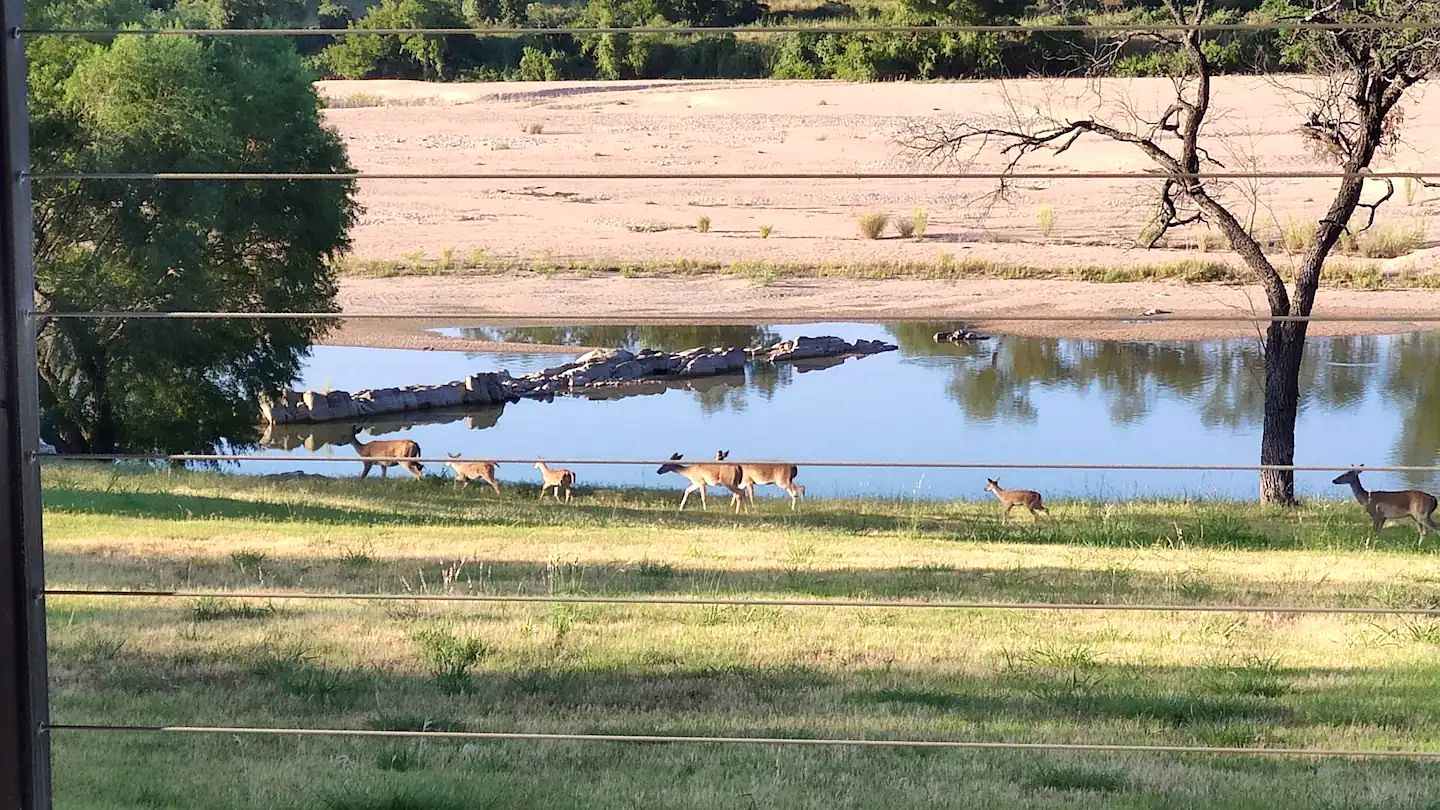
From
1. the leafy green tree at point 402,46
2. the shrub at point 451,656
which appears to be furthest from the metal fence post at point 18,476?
the leafy green tree at point 402,46

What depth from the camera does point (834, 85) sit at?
2458cm

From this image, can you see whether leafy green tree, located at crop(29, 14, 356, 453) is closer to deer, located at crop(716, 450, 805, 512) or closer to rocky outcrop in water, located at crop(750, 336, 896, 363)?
deer, located at crop(716, 450, 805, 512)

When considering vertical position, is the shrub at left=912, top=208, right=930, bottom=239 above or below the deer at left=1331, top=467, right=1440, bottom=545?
above

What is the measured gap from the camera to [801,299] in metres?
18.7

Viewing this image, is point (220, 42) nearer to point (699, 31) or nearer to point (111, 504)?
point (111, 504)

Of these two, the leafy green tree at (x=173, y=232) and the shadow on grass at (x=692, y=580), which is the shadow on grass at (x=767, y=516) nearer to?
the shadow on grass at (x=692, y=580)

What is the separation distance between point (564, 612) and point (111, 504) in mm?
3865

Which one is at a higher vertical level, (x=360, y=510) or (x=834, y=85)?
(x=834, y=85)

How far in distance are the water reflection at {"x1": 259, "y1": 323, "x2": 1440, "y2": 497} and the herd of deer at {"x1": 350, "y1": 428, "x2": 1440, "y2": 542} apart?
1.21 metres

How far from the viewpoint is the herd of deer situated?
721 cm

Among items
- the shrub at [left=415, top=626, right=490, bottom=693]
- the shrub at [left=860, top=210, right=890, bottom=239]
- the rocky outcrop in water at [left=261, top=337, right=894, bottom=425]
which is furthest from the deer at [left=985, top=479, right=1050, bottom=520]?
the shrub at [left=860, top=210, right=890, bottom=239]

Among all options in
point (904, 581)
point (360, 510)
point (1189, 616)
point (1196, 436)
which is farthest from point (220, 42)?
point (1189, 616)

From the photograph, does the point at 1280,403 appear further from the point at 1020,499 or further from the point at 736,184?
the point at 736,184

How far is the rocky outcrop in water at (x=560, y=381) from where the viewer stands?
14883 mm
